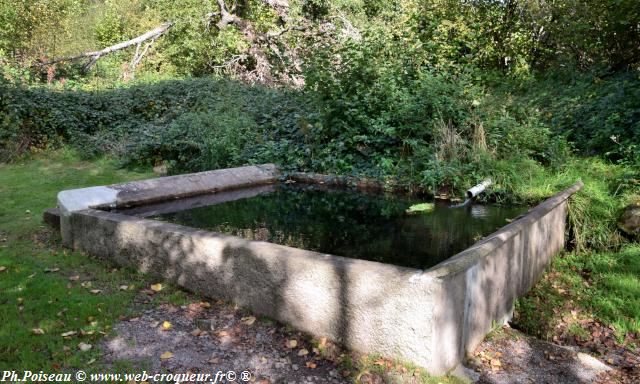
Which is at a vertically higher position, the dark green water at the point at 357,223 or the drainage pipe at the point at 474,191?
the drainage pipe at the point at 474,191

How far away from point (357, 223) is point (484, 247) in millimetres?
2531

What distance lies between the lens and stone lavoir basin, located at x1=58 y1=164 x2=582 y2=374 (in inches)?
105

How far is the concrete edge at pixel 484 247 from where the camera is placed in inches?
103

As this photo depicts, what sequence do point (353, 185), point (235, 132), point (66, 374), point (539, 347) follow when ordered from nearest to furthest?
point (66, 374) → point (539, 347) → point (353, 185) → point (235, 132)

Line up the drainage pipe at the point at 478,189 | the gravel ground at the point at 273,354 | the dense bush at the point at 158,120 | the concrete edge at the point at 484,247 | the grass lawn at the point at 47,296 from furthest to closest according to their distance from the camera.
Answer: the dense bush at the point at 158,120 → the drainage pipe at the point at 478,189 → the grass lawn at the point at 47,296 → the gravel ground at the point at 273,354 → the concrete edge at the point at 484,247

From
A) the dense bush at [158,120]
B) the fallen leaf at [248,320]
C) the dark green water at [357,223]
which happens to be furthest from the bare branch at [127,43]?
the fallen leaf at [248,320]

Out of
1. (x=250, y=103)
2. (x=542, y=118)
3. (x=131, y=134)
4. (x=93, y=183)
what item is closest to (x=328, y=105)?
(x=250, y=103)

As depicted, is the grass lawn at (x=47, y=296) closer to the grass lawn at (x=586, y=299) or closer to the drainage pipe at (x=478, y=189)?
the grass lawn at (x=586, y=299)

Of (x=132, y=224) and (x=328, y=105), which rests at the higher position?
(x=328, y=105)

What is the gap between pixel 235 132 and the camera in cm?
892

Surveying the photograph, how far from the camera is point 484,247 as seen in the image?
3004 mm

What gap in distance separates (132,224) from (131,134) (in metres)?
7.36

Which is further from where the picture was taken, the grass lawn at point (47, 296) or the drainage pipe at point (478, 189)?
the drainage pipe at point (478, 189)

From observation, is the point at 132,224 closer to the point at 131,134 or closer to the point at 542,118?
the point at 542,118
